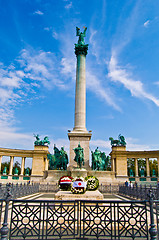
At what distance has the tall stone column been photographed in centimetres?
3130

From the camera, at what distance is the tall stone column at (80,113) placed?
103 feet

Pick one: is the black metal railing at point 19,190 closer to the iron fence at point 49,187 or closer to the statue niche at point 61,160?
the iron fence at point 49,187

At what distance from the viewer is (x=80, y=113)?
110 ft

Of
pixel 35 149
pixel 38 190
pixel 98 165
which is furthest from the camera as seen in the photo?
pixel 35 149

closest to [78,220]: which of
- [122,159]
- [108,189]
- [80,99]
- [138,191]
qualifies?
[138,191]

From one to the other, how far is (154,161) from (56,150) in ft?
242

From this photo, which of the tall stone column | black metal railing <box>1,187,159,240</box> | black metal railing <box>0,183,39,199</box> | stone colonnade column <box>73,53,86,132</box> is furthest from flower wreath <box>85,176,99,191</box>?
stone colonnade column <box>73,53,86,132</box>

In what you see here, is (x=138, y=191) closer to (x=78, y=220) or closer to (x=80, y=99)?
(x=78, y=220)

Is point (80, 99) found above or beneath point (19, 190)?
above

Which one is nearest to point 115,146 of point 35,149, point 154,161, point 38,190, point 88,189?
point 35,149

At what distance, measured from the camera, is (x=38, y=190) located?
2523cm

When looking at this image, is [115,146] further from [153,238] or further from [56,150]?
[153,238]

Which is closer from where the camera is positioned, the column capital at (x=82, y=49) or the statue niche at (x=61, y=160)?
the statue niche at (x=61, y=160)

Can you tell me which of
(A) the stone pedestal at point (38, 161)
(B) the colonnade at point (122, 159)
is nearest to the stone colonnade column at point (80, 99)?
(B) the colonnade at point (122, 159)
